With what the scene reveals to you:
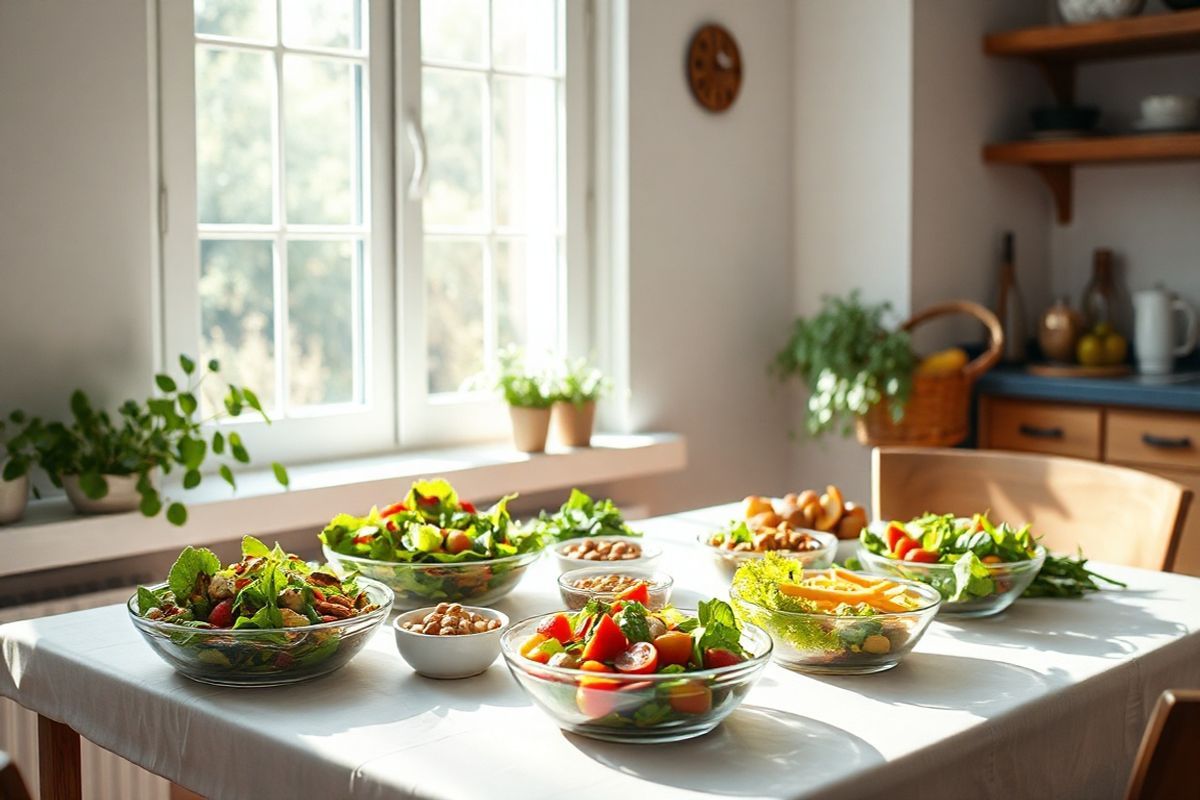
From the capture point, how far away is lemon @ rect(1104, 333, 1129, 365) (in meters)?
3.70

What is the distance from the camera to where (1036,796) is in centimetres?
138

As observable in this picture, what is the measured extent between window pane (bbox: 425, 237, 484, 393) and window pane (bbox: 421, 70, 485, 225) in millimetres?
73

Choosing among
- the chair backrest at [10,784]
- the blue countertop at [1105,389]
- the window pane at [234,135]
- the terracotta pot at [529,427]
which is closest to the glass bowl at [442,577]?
the chair backrest at [10,784]

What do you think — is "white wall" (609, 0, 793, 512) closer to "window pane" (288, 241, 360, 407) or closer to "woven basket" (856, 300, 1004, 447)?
"woven basket" (856, 300, 1004, 447)

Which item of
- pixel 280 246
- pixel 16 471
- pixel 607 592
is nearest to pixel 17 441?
pixel 16 471

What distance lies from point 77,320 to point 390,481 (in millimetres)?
712

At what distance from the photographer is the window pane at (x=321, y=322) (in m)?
3.04

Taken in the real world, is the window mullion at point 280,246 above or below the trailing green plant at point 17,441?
above

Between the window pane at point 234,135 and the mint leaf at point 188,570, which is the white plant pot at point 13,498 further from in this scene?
the mint leaf at point 188,570

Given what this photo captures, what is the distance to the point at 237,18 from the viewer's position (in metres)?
2.89

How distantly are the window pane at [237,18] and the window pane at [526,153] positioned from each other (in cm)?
66

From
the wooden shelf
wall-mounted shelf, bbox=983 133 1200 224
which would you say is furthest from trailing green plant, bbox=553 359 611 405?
the wooden shelf

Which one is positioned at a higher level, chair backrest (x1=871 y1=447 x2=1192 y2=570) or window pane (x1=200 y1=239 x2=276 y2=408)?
window pane (x1=200 y1=239 x2=276 y2=408)

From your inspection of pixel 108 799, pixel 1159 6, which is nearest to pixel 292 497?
pixel 108 799
